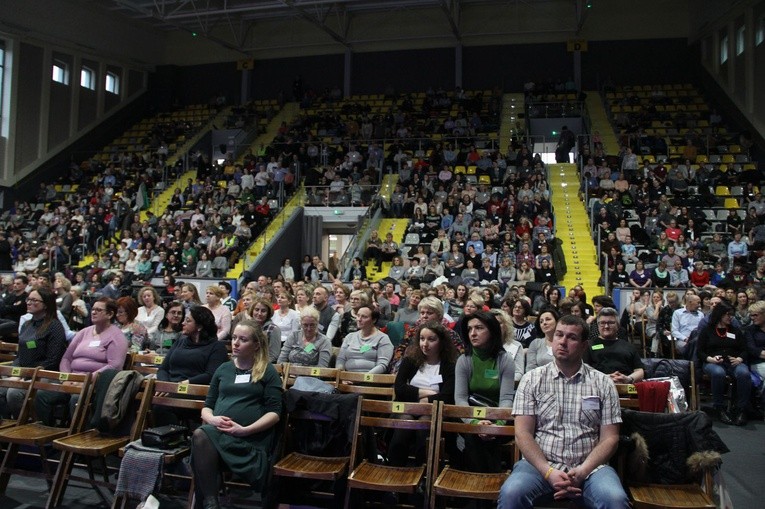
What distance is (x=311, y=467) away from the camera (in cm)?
369

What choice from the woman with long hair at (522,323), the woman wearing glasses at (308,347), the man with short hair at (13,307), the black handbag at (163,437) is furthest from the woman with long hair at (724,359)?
the man with short hair at (13,307)

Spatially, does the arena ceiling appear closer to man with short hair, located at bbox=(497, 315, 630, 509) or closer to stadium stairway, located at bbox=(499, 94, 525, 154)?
stadium stairway, located at bbox=(499, 94, 525, 154)

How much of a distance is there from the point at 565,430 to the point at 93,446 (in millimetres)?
2753

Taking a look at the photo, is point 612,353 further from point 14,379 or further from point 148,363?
point 14,379

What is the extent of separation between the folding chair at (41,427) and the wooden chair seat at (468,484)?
2432 millimetres

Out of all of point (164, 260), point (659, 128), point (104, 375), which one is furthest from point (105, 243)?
point (659, 128)

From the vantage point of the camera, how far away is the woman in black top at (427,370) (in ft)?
13.8

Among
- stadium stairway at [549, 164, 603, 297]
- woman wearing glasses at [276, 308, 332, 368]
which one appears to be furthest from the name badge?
stadium stairway at [549, 164, 603, 297]

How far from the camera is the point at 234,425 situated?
3.70 meters

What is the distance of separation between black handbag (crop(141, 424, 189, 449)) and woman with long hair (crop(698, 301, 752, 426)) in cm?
489

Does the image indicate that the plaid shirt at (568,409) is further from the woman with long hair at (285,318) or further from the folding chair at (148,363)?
the woman with long hair at (285,318)

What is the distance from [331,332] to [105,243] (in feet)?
38.7

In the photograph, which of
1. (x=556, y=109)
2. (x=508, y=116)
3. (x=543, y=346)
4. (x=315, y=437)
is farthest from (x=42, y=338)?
(x=508, y=116)

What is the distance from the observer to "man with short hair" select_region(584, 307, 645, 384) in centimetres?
480
